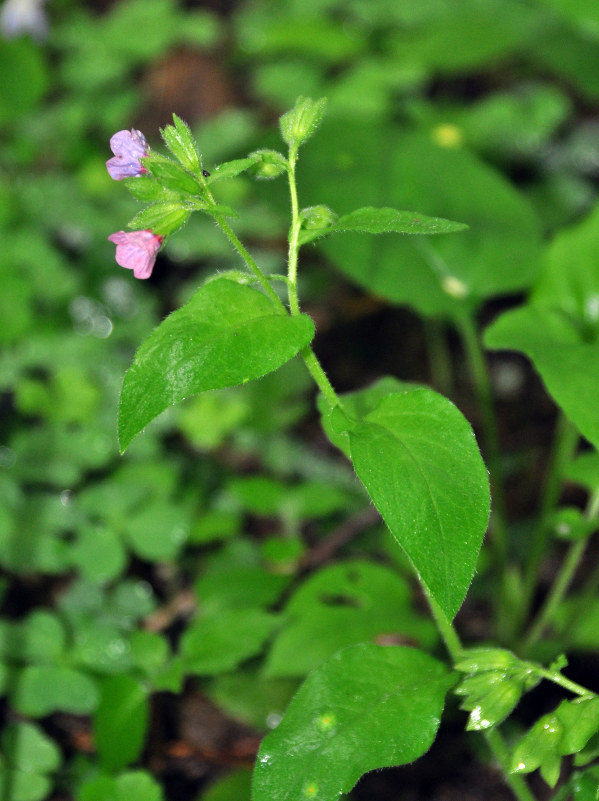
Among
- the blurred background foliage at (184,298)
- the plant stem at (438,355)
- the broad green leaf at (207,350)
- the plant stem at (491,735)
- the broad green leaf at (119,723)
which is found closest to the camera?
the broad green leaf at (207,350)

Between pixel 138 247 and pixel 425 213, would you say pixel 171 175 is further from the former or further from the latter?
pixel 425 213

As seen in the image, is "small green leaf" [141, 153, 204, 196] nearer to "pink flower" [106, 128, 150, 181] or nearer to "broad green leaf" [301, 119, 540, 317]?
"pink flower" [106, 128, 150, 181]

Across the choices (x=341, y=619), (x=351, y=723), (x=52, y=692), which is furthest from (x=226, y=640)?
(x=351, y=723)

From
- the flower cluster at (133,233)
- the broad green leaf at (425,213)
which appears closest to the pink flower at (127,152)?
the flower cluster at (133,233)

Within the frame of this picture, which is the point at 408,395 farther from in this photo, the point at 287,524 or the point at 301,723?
the point at 287,524

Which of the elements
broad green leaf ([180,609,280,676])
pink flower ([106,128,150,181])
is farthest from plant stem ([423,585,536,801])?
pink flower ([106,128,150,181])

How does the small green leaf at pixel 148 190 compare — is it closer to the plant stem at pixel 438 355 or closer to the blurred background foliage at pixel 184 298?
the blurred background foliage at pixel 184 298
